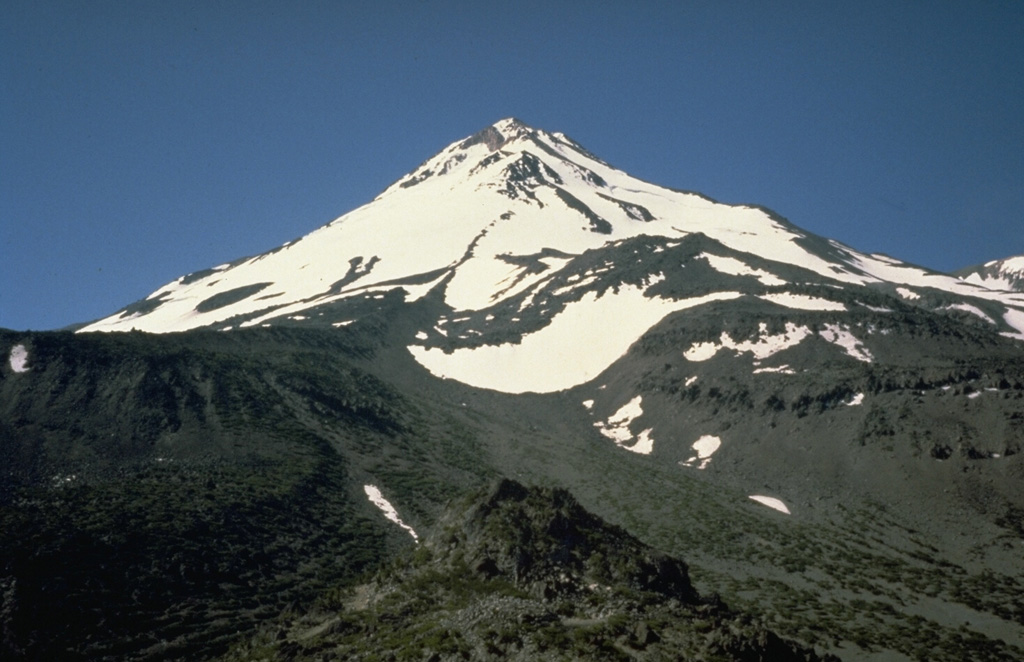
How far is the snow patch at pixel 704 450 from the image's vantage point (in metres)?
67.1

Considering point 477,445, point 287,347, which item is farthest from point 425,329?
point 477,445

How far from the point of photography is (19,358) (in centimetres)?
6412

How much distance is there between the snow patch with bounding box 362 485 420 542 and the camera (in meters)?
51.5

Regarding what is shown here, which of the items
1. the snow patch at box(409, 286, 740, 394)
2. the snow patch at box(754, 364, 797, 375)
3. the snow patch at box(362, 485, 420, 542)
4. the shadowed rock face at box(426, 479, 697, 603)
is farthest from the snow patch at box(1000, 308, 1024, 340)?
the shadowed rock face at box(426, 479, 697, 603)

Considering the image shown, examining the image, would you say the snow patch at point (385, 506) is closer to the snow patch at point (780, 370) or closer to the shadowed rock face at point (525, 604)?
the shadowed rock face at point (525, 604)

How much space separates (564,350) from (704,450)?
1228 inches

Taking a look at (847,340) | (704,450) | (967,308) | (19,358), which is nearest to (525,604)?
(704,450)

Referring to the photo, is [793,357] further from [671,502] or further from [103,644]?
[103,644]

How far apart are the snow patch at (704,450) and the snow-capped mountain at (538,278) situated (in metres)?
21.5

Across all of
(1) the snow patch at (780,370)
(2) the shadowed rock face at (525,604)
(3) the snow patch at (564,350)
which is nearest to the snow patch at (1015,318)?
(3) the snow patch at (564,350)

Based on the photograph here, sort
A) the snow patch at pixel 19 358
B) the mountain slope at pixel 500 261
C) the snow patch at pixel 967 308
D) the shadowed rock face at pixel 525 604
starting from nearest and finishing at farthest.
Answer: the shadowed rock face at pixel 525 604 → the snow patch at pixel 19 358 → the snow patch at pixel 967 308 → the mountain slope at pixel 500 261

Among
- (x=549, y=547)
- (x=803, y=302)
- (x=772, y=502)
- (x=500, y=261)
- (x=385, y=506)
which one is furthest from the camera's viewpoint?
(x=500, y=261)

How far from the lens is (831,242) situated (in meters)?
178

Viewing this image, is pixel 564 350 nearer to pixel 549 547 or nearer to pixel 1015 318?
pixel 1015 318
